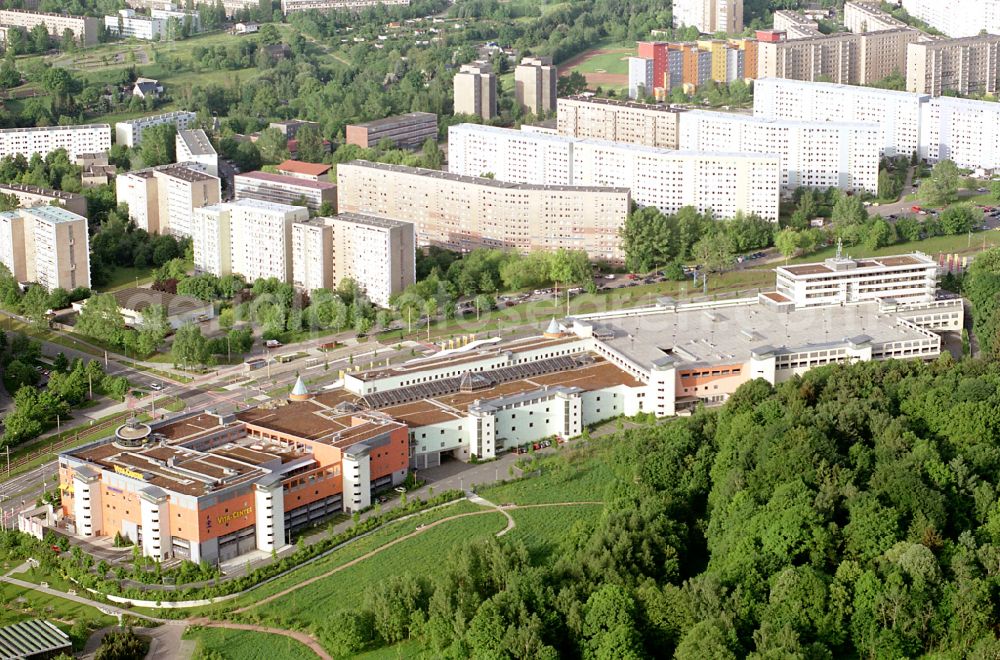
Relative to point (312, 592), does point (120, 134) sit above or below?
above

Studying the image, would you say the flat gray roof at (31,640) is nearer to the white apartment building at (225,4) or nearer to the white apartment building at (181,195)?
the white apartment building at (181,195)

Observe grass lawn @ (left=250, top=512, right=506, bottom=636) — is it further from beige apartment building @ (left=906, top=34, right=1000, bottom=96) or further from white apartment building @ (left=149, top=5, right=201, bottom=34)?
white apartment building @ (left=149, top=5, right=201, bottom=34)

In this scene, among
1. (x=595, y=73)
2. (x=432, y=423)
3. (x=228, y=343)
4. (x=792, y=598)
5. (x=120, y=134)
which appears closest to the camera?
(x=792, y=598)

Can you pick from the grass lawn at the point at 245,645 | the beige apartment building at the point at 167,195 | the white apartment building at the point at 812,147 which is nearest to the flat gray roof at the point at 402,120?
the beige apartment building at the point at 167,195

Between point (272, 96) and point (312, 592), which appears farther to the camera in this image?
point (272, 96)

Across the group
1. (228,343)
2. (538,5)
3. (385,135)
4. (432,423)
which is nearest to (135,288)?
(228,343)

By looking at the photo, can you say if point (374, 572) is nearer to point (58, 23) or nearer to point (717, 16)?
point (58, 23)

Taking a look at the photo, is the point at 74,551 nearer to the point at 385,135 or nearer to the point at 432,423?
the point at 432,423
